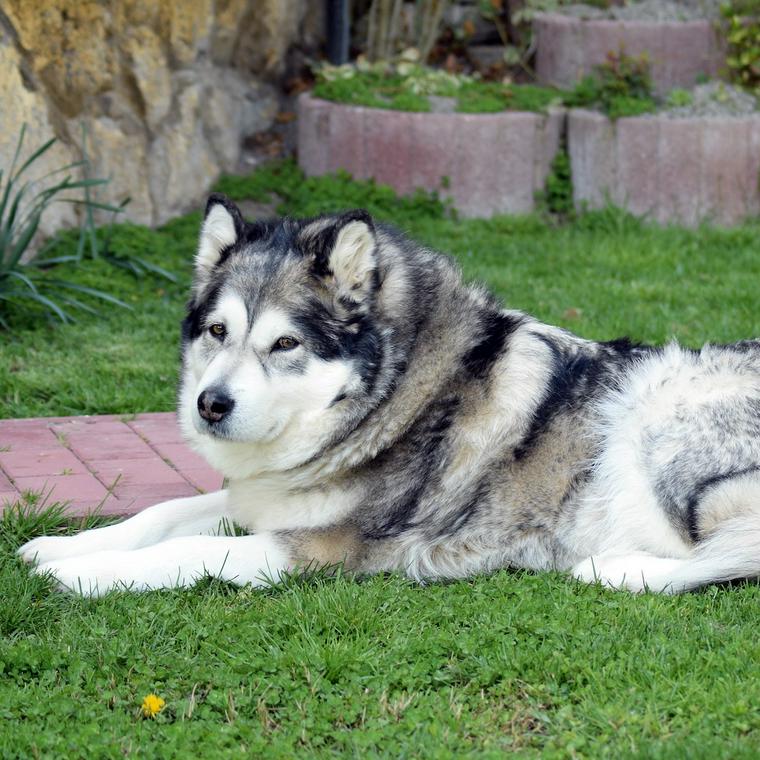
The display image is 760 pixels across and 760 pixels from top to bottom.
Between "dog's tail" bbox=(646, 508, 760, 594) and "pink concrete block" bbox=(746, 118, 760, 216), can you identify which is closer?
"dog's tail" bbox=(646, 508, 760, 594)

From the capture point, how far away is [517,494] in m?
4.10

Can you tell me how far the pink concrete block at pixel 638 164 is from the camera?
30.1 feet

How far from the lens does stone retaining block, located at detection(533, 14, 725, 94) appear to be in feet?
32.9

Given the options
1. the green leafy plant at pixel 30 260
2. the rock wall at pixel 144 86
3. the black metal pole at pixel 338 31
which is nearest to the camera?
the green leafy plant at pixel 30 260

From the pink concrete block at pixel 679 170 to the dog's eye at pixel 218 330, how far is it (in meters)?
6.05

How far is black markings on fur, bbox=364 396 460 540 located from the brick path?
1144mm

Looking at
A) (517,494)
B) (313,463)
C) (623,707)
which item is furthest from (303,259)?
(623,707)

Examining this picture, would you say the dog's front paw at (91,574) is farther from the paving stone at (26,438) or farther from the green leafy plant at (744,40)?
the green leafy plant at (744,40)

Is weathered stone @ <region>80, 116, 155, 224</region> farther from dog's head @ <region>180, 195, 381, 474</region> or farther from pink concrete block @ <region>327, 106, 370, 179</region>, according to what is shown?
dog's head @ <region>180, 195, 381, 474</region>

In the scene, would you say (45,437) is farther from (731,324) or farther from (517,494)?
(731,324)

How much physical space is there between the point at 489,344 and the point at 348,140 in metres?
5.50

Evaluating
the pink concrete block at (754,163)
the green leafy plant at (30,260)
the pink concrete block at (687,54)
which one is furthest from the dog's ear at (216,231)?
the pink concrete block at (687,54)

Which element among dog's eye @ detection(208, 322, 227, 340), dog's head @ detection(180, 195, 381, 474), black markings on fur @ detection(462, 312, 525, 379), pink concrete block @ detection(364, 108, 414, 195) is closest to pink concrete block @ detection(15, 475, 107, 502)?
dog's head @ detection(180, 195, 381, 474)

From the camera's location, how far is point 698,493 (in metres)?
3.94
